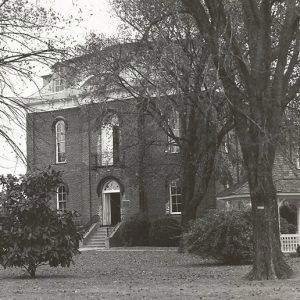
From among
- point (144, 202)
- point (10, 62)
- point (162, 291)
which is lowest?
point (162, 291)

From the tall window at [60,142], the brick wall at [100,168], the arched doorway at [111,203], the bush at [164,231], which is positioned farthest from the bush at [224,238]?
the tall window at [60,142]

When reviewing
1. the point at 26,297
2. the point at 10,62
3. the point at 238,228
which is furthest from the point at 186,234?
the point at 26,297

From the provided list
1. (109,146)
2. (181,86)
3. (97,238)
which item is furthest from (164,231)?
(181,86)

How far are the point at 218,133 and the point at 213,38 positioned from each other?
1383 cm

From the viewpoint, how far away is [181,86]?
90.7 ft

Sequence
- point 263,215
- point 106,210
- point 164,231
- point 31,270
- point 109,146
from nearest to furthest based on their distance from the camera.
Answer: point 263,215, point 31,270, point 164,231, point 109,146, point 106,210

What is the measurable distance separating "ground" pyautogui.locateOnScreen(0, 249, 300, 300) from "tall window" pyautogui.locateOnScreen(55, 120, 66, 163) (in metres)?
19.6

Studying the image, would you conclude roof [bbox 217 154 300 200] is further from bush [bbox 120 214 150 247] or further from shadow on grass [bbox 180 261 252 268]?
bush [bbox 120 214 150 247]

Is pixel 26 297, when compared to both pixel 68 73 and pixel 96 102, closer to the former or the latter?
pixel 68 73

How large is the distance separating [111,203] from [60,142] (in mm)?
5360

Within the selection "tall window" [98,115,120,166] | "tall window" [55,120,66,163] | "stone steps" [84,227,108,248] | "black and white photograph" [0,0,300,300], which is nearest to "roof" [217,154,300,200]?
"black and white photograph" [0,0,300,300]

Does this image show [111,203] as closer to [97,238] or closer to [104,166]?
[104,166]

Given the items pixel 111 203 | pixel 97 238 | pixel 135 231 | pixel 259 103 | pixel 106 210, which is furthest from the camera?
pixel 111 203

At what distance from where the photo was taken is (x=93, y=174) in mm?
44750
